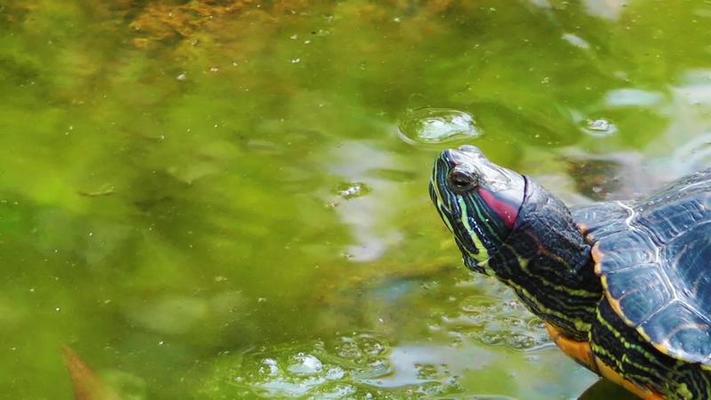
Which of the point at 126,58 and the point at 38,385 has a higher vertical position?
the point at 126,58

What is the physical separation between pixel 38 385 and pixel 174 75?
1461 mm

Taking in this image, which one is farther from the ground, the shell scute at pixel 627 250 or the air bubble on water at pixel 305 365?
the shell scute at pixel 627 250

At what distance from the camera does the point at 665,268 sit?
6.54 feet

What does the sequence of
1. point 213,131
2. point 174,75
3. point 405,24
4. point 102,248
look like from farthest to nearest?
point 405,24 → point 174,75 → point 213,131 → point 102,248

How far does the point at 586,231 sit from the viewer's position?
2172mm

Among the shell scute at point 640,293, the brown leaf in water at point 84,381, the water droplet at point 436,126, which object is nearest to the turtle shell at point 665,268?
the shell scute at point 640,293

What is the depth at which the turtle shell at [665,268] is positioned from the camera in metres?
1.89

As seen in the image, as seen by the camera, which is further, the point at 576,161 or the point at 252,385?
the point at 576,161

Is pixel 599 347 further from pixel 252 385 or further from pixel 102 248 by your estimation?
pixel 102 248

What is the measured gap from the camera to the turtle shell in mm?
1894

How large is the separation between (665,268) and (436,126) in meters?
1.24

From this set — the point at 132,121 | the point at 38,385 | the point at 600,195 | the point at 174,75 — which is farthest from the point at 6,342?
the point at 600,195

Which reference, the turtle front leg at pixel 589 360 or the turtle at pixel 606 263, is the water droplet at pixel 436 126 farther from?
the turtle front leg at pixel 589 360

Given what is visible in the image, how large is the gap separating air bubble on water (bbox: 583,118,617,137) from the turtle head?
0.95 metres
